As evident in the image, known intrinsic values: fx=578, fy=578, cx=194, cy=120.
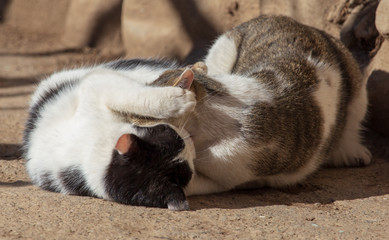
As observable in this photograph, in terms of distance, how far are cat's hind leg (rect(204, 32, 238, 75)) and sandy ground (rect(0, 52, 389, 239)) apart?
1.14 m

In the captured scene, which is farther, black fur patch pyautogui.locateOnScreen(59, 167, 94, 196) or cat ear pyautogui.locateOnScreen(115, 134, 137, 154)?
black fur patch pyautogui.locateOnScreen(59, 167, 94, 196)

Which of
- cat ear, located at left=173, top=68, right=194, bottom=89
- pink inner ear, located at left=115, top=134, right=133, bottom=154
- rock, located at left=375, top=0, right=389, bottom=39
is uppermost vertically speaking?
rock, located at left=375, top=0, right=389, bottom=39

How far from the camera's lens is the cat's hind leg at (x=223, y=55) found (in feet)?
15.6

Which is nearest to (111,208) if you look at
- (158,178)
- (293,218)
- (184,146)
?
(158,178)

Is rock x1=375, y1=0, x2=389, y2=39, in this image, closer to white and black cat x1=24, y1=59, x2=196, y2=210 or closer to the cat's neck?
the cat's neck

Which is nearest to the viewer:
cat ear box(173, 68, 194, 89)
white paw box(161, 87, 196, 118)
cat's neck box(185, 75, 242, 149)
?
white paw box(161, 87, 196, 118)

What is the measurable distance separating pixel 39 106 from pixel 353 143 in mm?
2525

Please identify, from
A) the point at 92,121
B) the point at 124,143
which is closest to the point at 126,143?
the point at 124,143

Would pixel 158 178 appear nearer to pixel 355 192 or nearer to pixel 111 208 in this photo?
pixel 111 208

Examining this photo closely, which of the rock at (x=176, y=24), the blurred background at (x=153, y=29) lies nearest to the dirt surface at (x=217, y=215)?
the blurred background at (x=153, y=29)

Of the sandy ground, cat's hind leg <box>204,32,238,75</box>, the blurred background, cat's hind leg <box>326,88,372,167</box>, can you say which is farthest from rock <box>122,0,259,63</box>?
the sandy ground

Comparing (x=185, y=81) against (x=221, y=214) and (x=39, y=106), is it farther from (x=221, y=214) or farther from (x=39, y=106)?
(x=39, y=106)

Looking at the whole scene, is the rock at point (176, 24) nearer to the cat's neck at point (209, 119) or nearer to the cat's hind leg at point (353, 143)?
the cat's hind leg at point (353, 143)

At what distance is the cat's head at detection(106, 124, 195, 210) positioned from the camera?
3.24 metres
